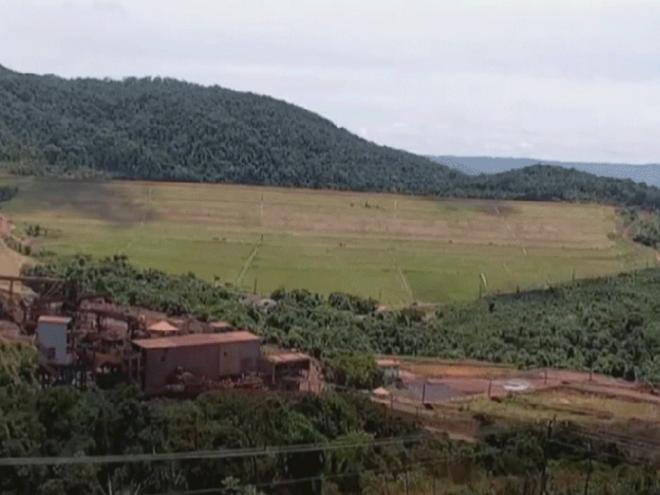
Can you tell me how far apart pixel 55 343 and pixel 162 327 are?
403 centimetres

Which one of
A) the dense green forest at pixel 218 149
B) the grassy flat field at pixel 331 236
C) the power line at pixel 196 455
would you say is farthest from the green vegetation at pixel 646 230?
the power line at pixel 196 455

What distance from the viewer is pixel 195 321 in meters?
40.1

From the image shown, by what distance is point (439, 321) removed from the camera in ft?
178

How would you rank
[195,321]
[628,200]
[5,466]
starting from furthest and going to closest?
[628,200] → [195,321] → [5,466]

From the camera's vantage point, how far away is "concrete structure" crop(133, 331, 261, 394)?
31797 mm

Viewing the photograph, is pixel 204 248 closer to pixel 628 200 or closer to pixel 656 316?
pixel 656 316

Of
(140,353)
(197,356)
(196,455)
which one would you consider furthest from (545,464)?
(140,353)

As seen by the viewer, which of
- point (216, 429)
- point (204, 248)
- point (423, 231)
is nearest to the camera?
point (216, 429)

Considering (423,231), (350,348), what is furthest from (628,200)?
(350,348)

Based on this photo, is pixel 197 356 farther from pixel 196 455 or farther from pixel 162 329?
pixel 196 455

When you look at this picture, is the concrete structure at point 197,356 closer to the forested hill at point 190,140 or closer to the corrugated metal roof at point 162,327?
the corrugated metal roof at point 162,327

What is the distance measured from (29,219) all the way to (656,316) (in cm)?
3796

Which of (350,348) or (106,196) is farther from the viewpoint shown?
(106,196)

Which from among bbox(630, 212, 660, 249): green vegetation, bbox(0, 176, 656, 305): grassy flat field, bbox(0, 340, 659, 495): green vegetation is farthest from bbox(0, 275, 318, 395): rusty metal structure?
bbox(630, 212, 660, 249): green vegetation
